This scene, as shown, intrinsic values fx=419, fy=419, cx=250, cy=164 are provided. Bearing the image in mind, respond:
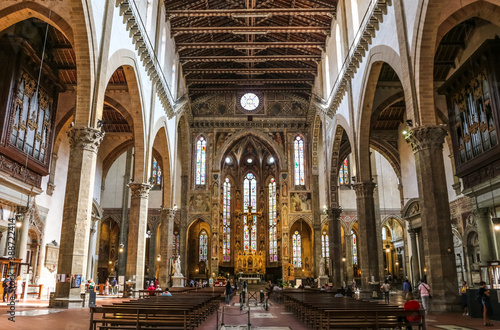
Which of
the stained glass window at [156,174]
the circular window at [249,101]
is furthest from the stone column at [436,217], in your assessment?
the stained glass window at [156,174]

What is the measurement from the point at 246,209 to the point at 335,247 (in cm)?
1505

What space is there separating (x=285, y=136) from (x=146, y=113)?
56.1 ft

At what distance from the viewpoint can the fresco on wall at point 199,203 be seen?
35094 mm

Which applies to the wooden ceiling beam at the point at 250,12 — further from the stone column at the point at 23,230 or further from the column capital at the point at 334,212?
the stone column at the point at 23,230

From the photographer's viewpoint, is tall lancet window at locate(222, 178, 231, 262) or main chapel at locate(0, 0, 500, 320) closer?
main chapel at locate(0, 0, 500, 320)

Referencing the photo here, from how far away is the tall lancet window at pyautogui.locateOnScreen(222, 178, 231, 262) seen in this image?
131ft

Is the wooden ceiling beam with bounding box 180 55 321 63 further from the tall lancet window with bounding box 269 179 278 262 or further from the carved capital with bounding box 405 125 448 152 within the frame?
the carved capital with bounding box 405 125 448 152

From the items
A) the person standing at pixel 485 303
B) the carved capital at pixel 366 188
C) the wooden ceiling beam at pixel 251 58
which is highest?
the wooden ceiling beam at pixel 251 58

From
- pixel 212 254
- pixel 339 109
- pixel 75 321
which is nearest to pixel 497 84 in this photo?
pixel 339 109

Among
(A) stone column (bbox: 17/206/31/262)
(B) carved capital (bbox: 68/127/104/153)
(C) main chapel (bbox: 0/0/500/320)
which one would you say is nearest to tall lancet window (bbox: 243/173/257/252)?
(C) main chapel (bbox: 0/0/500/320)

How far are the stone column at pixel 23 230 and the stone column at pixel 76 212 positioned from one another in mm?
8112

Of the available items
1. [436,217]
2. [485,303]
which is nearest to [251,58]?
[436,217]

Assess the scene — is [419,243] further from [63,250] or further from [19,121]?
[19,121]

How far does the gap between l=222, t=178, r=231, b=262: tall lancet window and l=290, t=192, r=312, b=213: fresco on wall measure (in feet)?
26.0
